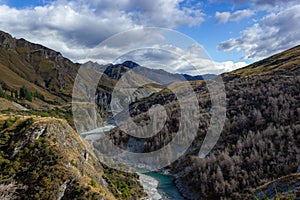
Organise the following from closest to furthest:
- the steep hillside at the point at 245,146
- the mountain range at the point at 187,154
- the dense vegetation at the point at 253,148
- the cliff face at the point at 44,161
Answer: the cliff face at the point at 44,161
the mountain range at the point at 187,154
the dense vegetation at the point at 253,148
the steep hillside at the point at 245,146

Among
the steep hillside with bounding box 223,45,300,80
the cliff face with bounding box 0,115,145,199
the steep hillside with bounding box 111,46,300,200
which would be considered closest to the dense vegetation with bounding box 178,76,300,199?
the steep hillside with bounding box 111,46,300,200

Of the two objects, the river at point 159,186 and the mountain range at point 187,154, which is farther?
the river at point 159,186

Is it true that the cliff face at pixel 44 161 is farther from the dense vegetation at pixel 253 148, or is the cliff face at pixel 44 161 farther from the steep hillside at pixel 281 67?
the steep hillside at pixel 281 67

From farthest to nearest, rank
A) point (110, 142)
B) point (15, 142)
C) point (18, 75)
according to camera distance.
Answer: point (18, 75) → point (110, 142) → point (15, 142)

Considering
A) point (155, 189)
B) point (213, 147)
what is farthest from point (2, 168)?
point (213, 147)

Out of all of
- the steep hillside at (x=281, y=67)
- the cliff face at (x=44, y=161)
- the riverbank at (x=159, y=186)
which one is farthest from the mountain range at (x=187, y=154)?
the steep hillside at (x=281, y=67)

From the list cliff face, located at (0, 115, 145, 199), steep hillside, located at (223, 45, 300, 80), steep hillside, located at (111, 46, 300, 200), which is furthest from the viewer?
steep hillside, located at (223, 45, 300, 80)

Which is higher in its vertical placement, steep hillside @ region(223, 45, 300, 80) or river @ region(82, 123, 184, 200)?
steep hillside @ region(223, 45, 300, 80)

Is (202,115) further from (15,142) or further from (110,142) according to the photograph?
(15,142)

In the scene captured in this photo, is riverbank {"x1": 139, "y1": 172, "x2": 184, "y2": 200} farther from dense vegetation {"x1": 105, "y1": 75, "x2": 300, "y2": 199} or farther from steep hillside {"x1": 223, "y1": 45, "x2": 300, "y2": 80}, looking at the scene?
steep hillside {"x1": 223, "y1": 45, "x2": 300, "y2": 80}
